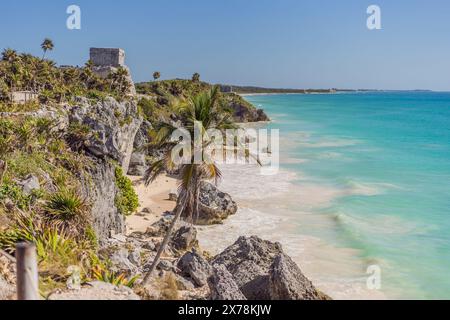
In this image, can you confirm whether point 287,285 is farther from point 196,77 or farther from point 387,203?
point 196,77

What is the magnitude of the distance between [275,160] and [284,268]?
1238 inches

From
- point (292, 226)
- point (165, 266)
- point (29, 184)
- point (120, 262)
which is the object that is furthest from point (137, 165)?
point (120, 262)

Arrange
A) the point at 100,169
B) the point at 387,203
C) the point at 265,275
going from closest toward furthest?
the point at 265,275, the point at 100,169, the point at 387,203

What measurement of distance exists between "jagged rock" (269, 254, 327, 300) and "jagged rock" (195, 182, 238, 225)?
37.7 ft

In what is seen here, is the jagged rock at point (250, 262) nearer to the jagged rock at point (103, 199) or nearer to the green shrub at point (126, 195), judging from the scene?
the jagged rock at point (103, 199)

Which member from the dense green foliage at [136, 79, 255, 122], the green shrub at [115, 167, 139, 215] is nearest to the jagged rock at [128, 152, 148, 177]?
the dense green foliage at [136, 79, 255, 122]

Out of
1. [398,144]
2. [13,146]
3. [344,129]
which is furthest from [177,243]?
[344,129]

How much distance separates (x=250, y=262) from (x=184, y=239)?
15.0 feet

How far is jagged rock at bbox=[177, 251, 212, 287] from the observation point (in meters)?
12.2

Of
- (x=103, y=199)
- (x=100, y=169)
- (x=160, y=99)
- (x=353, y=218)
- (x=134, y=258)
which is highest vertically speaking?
(x=160, y=99)

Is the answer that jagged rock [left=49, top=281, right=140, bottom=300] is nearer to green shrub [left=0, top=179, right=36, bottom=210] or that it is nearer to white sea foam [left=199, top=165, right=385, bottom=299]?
green shrub [left=0, top=179, right=36, bottom=210]

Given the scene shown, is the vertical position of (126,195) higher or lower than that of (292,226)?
higher

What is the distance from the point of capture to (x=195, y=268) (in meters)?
12.5

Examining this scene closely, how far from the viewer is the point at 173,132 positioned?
1074 centimetres
